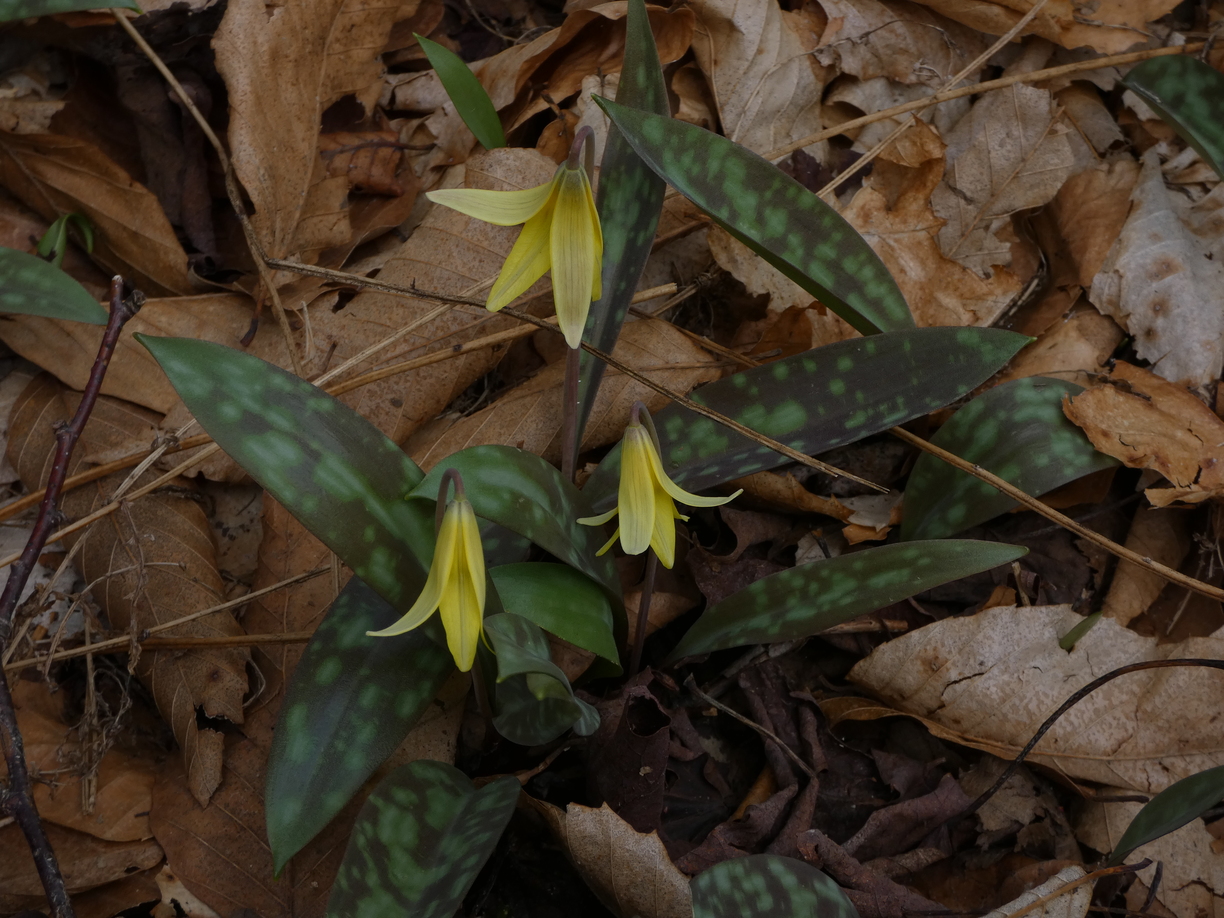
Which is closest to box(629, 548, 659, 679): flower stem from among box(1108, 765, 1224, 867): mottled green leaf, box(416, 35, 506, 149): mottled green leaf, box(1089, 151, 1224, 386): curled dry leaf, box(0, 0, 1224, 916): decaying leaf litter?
box(0, 0, 1224, 916): decaying leaf litter

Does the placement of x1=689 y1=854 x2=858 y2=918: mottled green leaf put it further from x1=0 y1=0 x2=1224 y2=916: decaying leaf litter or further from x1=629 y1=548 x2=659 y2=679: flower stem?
x1=629 y1=548 x2=659 y2=679: flower stem

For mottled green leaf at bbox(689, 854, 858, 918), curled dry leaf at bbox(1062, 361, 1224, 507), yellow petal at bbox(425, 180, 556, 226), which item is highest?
yellow petal at bbox(425, 180, 556, 226)

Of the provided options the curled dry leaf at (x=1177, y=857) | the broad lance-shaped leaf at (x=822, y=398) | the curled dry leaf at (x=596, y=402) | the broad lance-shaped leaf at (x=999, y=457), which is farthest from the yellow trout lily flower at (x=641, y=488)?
the curled dry leaf at (x=1177, y=857)

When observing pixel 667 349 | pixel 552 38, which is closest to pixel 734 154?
pixel 667 349

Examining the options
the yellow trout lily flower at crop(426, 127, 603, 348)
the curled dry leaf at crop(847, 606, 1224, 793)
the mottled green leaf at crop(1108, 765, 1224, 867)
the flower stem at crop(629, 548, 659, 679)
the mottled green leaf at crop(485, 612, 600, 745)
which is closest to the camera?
the mottled green leaf at crop(485, 612, 600, 745)

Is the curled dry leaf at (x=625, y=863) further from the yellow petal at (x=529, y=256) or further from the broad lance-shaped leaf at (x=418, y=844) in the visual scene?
the yellow petal at (x=529, y=256)
